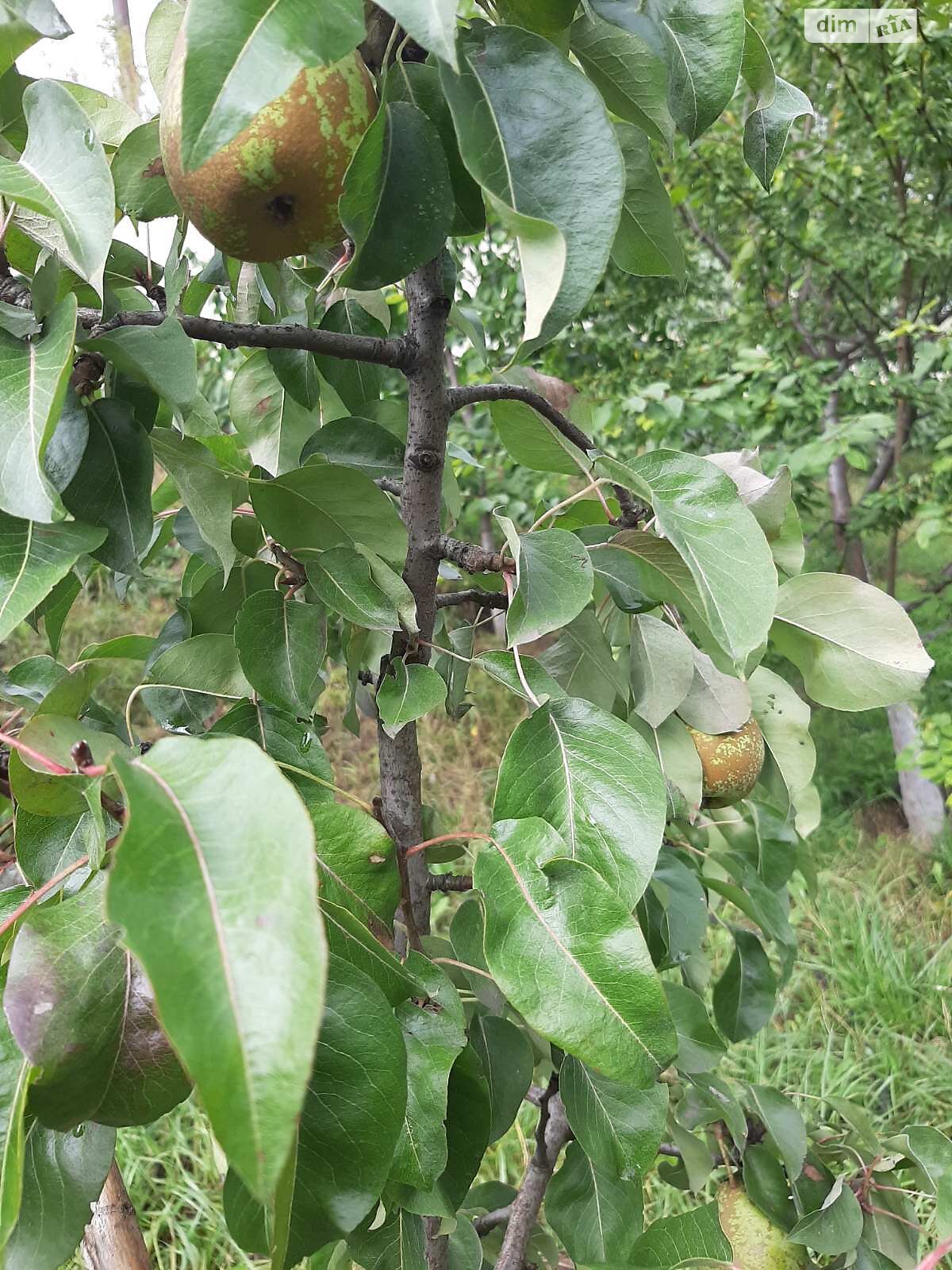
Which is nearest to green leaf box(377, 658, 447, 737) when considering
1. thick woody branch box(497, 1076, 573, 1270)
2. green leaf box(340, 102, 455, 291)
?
green leaf box(340, 102, 455, 291)

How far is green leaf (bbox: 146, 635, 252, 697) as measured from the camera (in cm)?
53

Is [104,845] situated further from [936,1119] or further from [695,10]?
[936,1119]

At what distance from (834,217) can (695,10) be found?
2223 millimetres

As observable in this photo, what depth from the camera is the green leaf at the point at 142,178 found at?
48cm

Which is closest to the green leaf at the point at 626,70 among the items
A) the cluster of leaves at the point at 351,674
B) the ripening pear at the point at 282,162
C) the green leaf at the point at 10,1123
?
the cluster of leaves at the point at 351,674

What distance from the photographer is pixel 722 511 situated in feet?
1.47

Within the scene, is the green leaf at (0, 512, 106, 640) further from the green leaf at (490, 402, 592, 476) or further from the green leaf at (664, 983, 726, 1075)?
the green leaf at (664, 983, 726, 1075)

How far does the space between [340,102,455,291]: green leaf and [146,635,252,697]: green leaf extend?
24cm

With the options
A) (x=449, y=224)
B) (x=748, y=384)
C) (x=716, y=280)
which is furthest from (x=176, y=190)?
(x=716, y=280)

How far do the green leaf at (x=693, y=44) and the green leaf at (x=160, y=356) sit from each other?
23 cm

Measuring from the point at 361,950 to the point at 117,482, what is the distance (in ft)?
0.82

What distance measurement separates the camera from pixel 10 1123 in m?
0.32

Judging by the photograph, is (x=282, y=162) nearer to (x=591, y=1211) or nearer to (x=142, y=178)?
(x=142, y=178)

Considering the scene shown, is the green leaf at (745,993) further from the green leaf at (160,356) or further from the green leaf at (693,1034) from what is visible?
the green leaf at (160,356)
